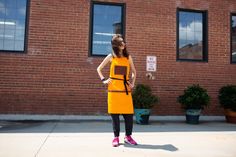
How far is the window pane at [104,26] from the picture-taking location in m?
9.16

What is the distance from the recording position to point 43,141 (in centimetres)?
514

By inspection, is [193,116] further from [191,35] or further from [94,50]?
[94,50]

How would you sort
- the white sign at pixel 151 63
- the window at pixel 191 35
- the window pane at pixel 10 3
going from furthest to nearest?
the window at pixel 191 35 → the white sign at pixel 151 63 → the window pane at pixel 10 3

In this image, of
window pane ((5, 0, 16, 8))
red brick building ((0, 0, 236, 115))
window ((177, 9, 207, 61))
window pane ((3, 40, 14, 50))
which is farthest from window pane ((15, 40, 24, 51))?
window ((177, 9, 207, 61))

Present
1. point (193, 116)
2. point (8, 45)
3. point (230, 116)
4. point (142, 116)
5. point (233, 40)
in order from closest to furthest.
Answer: point (142, 116) < point (193, 116) < point (8, 45) < point (230, 116) < point (233, 40)

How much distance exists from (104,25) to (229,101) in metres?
4.64

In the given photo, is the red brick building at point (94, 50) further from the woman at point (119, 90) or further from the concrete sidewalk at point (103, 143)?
the woman at point (119, 90)

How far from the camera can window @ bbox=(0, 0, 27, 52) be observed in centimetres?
862

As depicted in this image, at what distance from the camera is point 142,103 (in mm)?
8102

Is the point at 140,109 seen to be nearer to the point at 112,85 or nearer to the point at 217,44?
the point at 112,85

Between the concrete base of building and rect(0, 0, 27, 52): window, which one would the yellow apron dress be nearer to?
the concrete base of building

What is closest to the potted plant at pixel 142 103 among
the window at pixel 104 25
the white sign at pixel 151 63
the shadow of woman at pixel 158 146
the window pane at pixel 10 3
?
the white sign at pixel 151 63

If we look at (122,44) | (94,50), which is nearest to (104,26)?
(94,50)

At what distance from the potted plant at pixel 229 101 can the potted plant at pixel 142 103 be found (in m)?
2.43
